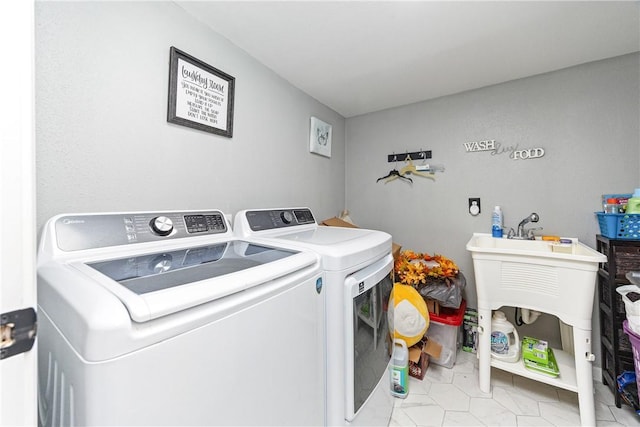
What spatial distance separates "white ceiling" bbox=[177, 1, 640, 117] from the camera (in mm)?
1269

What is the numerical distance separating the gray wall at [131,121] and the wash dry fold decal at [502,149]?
170 centimetres

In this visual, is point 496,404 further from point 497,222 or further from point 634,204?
point 634,204

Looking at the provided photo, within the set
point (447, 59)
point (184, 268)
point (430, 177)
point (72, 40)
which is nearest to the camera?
point (184, 268)

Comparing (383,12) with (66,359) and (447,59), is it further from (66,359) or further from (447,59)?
(66,359)

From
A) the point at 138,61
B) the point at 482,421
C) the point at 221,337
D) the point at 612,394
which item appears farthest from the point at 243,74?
the point at 612,394

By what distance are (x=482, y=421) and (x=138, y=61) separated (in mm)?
2542

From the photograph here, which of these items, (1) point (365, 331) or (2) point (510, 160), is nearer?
(1) point (365, 331)

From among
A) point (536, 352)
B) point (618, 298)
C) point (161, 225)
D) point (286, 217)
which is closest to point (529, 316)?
point (536, 352)

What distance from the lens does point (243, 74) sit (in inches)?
62.4

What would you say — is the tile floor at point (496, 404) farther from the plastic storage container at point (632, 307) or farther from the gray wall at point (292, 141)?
the plastic storage container at point (632, 307)

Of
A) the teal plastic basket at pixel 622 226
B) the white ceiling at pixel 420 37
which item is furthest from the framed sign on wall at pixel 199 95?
the teal plastic basket at pixel 622 226

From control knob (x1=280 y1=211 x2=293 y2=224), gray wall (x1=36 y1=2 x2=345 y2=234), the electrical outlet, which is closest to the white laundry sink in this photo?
the electrical outlet

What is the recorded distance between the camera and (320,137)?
2322mm

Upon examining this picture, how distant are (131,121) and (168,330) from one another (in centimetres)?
101
